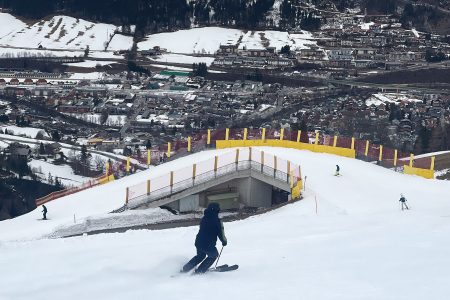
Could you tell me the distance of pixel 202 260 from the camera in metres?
7.62

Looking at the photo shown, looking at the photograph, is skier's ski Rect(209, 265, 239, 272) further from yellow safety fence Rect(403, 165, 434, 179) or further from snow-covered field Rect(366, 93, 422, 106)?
snow-covered field Rect(366, 93, 422, 106)

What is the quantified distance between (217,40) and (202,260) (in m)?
73.7

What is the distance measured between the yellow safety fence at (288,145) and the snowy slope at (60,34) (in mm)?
59826

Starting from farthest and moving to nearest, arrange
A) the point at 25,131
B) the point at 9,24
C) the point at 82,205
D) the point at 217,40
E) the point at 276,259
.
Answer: the point at 9,24 < the point at 217,40 < the point at 25,131 < the point at 82,205 < the point at 276,259

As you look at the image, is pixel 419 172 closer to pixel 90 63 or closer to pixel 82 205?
pixel 82 205

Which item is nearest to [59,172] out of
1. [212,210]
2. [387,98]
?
[387,98]

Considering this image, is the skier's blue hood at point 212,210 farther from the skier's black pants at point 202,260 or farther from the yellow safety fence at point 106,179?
the yellow safety fence at point 106,179

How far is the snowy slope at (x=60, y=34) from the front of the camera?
260 feet

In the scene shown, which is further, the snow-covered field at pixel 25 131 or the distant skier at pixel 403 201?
the snow-covered field at pixel 25 131

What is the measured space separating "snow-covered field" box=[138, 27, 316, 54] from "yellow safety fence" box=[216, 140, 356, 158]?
57.0 metres

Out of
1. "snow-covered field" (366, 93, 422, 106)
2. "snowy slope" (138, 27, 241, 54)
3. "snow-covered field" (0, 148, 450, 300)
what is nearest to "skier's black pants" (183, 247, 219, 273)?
"snow-covered field" (0, 148, 450, 300)

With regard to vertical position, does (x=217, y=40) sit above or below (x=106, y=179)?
above

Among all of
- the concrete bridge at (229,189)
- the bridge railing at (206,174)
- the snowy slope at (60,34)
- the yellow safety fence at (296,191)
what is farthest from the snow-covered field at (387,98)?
the yellow safety fence at (296,191)

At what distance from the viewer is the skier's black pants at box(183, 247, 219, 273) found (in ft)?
24.8
